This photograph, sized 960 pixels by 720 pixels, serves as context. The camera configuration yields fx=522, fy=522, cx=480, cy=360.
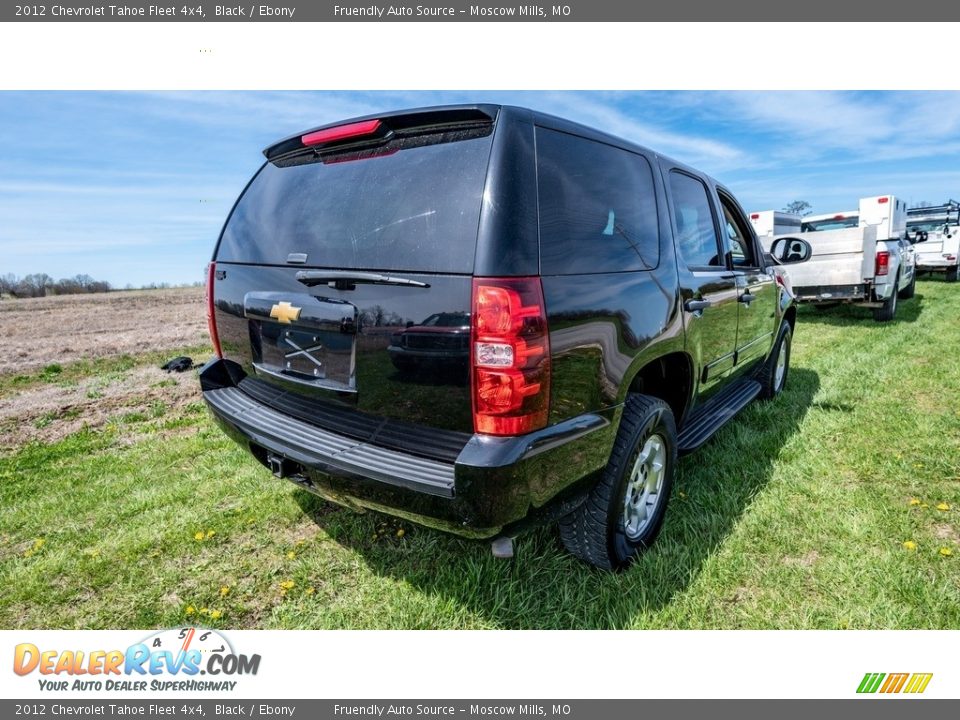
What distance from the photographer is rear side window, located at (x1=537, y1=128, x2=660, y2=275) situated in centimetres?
196

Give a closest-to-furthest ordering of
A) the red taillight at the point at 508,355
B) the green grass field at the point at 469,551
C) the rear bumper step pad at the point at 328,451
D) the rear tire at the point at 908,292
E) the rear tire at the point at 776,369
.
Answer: the red taillight at the point at 508,355 < the rear bumper step pad at the point at 328,451 < the green grass field at the point at 469,551 < the rear tire at the point at 776,369 < the rear tire at the point at 908,292

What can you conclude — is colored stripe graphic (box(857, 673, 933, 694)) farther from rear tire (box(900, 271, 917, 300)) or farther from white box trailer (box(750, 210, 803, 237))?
white box trailer (box(750, 210, 803, 237))

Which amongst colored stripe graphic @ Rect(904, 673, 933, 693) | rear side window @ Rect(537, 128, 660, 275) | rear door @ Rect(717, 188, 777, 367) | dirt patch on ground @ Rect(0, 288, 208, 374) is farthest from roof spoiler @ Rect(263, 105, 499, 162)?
dirt patch on ground @ Rect(0, 288, 208, 374)

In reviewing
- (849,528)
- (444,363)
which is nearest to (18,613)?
(444,363)

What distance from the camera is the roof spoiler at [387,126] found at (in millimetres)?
1945

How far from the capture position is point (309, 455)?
82.2 inches

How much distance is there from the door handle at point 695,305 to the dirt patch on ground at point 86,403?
15.7 ft

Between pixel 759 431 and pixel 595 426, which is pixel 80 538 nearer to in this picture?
pixel 595 426

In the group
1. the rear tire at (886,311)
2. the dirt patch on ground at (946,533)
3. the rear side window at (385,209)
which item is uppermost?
the rear side window at (385,209)

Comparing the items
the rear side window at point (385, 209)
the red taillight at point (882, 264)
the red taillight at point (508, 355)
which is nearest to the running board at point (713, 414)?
the red taillight at point (508, 355)

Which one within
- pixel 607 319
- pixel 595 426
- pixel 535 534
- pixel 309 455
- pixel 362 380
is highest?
pixel 607 319

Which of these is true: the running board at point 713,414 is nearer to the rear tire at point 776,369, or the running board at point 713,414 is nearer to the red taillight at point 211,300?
the rear tire at point 776,369

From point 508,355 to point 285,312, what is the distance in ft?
3.45

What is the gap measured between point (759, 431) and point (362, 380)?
3.53 meters
